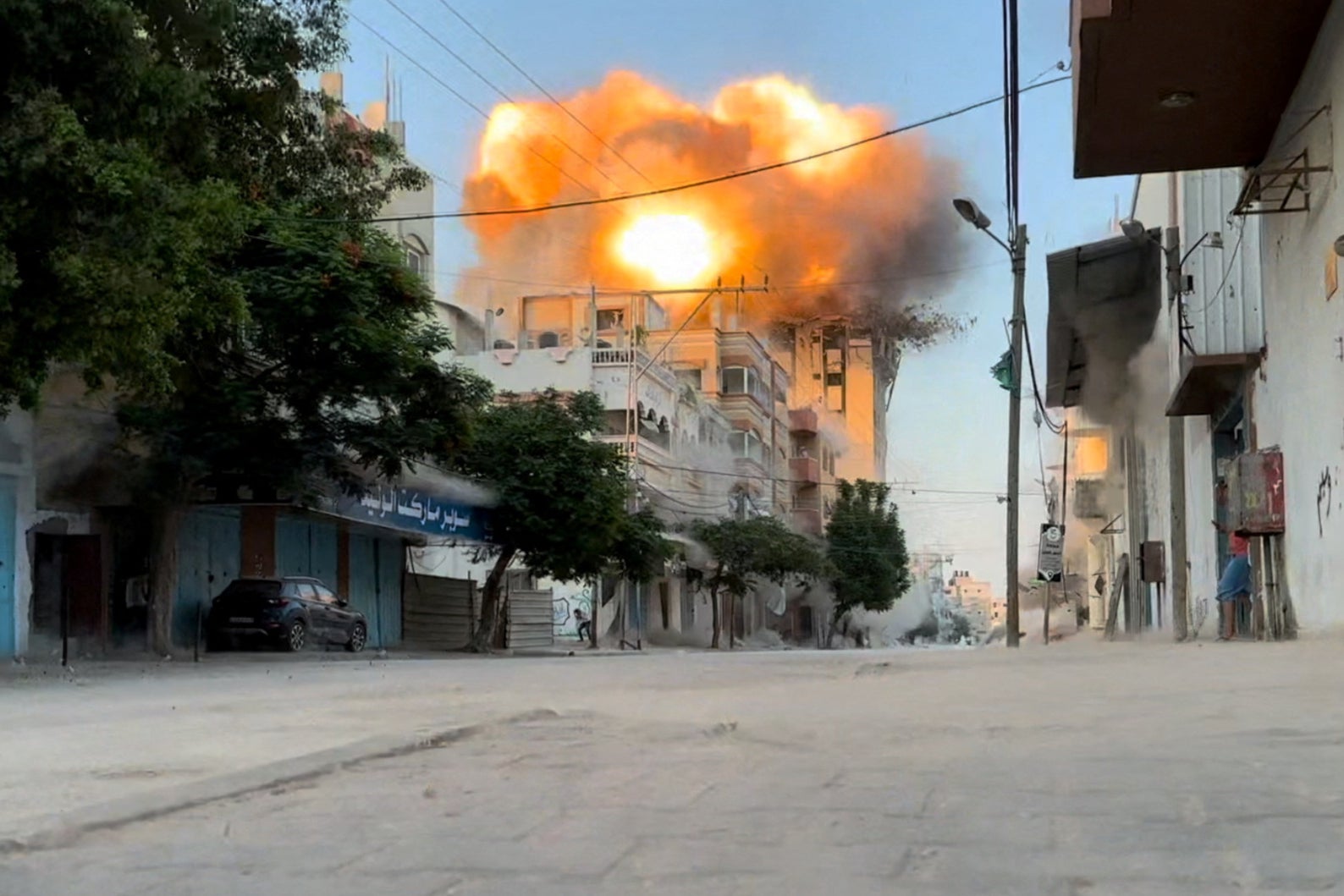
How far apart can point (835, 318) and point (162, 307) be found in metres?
33.7

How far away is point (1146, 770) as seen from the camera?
5133 millimetres

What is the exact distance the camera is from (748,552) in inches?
1939

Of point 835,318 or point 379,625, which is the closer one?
point 379,625

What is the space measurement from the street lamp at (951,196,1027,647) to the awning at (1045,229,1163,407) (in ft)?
4.51

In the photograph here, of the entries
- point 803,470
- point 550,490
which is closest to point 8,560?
point 550,490

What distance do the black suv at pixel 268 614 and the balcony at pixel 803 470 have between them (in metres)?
51.6

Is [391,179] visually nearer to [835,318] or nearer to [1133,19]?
[1133,19]

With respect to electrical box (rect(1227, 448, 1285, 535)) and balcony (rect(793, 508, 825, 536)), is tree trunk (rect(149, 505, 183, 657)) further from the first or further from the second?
balcony (rect(793, 508, 825, 536))

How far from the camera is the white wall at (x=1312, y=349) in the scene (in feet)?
45.6

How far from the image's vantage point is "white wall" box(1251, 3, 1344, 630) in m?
13.9

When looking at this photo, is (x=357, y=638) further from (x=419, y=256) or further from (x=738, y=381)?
(x=738, y=381)

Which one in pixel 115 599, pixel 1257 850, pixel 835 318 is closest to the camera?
pixel 1257 850

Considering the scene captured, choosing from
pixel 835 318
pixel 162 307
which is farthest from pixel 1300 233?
pixel 835 318

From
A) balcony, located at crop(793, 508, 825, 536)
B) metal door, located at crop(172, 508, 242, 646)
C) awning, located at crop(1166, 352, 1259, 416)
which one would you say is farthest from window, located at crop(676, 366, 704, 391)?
awning, located at crop(1166, 352, 1259, 416)
